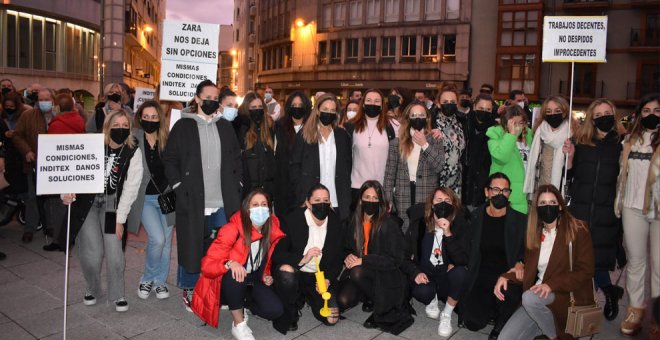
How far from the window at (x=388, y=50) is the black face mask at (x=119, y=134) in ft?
122

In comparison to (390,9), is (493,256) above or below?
below

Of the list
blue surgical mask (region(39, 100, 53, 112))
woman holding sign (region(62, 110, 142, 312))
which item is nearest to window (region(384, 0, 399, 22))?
blue surgical mask (region(39, 100, 53, 112))

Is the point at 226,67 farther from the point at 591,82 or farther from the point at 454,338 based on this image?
the point at 454,338

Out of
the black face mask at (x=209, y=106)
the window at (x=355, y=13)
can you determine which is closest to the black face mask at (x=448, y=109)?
the black face mask at (x=209, y=106)

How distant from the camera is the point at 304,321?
229 inches

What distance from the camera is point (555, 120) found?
6.44 m

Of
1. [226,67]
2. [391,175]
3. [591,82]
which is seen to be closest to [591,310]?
[391,175]

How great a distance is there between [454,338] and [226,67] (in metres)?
109

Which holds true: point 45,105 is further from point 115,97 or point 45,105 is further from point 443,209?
point 443,209

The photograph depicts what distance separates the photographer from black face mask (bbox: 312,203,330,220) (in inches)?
226

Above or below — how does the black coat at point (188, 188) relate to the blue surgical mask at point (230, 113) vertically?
below

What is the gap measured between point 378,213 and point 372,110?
148 cm

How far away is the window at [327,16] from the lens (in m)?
46.3

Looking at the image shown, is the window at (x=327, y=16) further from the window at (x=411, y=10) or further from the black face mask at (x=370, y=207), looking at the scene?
the black face mask at (x=370, y=207)
